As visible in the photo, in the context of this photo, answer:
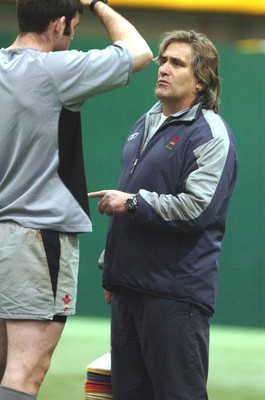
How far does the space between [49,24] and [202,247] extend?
96cm

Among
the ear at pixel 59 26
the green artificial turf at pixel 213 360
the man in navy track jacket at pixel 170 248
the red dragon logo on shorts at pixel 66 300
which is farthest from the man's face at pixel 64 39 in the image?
the green artificial turf at pixel 213 360

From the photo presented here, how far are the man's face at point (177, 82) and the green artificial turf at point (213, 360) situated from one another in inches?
70.7

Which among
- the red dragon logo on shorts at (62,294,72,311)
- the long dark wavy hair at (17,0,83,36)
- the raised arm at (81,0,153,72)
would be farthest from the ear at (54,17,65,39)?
the red dragon logo on shorts at (62,294,72,311)

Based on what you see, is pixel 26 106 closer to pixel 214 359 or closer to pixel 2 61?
pixel 2 61

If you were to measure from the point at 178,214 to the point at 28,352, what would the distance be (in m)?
0.71

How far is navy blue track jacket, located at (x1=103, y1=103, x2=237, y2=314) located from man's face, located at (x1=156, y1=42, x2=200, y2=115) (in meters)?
0.08

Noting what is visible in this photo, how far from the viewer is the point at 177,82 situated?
3797mm

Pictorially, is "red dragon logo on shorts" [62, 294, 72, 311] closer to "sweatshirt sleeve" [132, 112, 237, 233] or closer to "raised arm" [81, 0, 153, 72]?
"sweatshirt sleeve" [132, 112, 237, 233]

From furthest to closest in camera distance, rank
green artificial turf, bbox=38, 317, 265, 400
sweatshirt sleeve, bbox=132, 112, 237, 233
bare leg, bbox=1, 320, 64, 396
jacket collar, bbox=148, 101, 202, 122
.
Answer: green artificial turf, bbox=38, 317, 265, 400, jacket collar, bbox=148, 101, 202, 122, sweatshirt sleeve, bbox=132, 112, 237, 233, bare leg, bbox=1, 320, 64, 396

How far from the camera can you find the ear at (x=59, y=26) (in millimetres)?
3299

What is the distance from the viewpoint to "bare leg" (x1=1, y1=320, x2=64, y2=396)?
10.7 feet

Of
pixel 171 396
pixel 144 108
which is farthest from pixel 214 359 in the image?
pixel 171 396

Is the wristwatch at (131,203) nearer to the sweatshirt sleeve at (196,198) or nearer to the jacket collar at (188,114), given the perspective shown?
the sweatshirt sleeve at (196,198)

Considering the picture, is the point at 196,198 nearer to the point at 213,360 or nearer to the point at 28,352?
the point at 28,352
